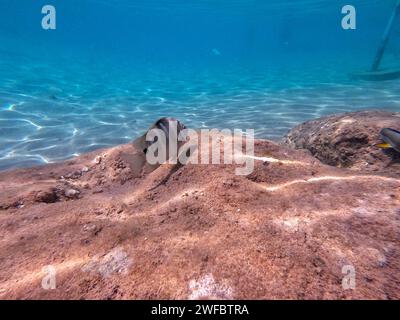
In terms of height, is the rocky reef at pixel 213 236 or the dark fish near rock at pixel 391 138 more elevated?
the dark fish near rock at pixel 391 138

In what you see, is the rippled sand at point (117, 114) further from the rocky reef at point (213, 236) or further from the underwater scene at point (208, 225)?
the rocky reef at point (213, 236)

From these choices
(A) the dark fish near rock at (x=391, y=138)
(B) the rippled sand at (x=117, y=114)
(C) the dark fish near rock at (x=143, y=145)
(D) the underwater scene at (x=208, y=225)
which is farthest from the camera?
(B) the rippled sand at (x=117, y=114)

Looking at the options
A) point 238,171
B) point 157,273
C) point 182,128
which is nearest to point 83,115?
point 182,128

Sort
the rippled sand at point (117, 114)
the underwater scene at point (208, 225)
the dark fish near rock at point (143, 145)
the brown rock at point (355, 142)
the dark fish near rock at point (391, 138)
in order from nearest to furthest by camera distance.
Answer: the underwater scene at point (208, 225), the dark fish near rock at point (143, 145), the dark fish near rock at point (391, 138), the brown rock at point (355, 142), the rippled sand at point (117, 114)

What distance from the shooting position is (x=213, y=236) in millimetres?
2018

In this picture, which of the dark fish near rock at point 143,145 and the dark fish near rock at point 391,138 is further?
the dark fish near rock at point 391,138

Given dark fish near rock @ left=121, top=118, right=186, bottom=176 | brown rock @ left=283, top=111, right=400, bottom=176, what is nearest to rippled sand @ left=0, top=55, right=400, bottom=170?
brown rock @ left=283, top=111, right=400, bottom=176

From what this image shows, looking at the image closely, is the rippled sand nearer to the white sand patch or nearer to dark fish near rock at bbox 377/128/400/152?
dark fish near rock at bbox 377/128/400/152

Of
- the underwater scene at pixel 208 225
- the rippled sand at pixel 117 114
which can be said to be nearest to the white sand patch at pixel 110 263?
the underwater scene at pixel 208 225

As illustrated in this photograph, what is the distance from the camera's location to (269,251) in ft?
6.03

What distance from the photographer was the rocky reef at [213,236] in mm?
1647

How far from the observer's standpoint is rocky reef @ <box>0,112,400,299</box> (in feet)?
5.41

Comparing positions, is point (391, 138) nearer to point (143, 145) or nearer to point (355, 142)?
point (355, 142)
